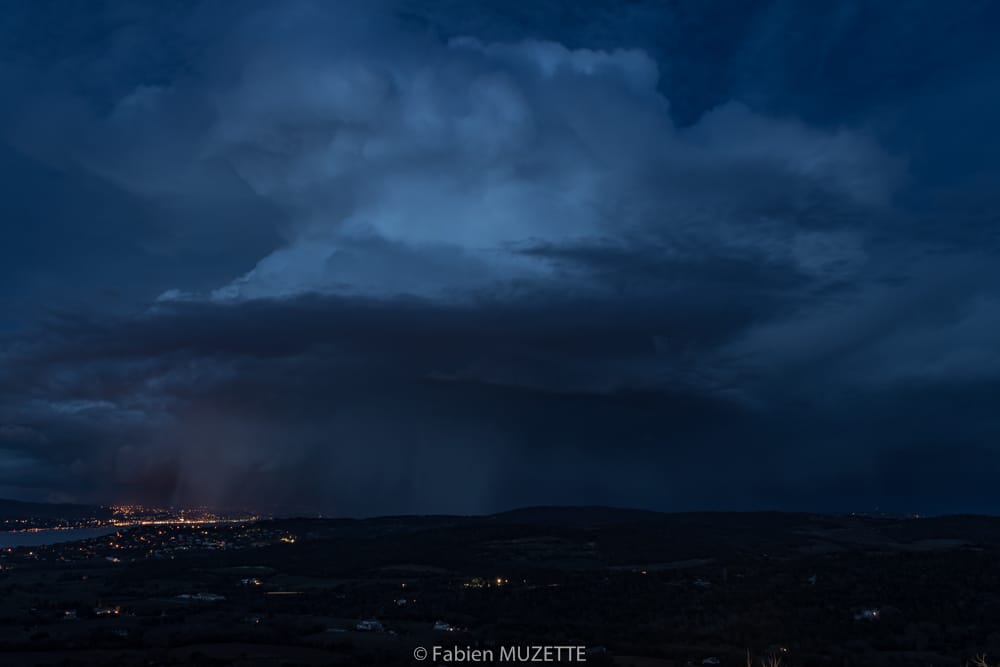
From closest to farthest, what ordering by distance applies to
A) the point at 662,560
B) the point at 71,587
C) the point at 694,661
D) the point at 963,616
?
the point at 694,661
the point at 963,616
the point at 71,587
the point at 662,560

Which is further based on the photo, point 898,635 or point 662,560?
point 662,560

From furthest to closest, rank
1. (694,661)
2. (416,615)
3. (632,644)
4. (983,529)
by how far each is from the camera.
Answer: (983,529)
(416,615)
(632,644)
(694,661)

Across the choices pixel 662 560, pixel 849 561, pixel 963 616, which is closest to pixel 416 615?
pixel 963 616

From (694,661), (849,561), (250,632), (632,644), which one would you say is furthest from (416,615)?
(849,561)

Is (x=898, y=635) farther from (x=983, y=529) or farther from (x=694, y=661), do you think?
(x=983, y=529)

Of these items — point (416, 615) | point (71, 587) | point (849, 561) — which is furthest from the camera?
point (71, 587)

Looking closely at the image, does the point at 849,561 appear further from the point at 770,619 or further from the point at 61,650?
the point at 61,650
